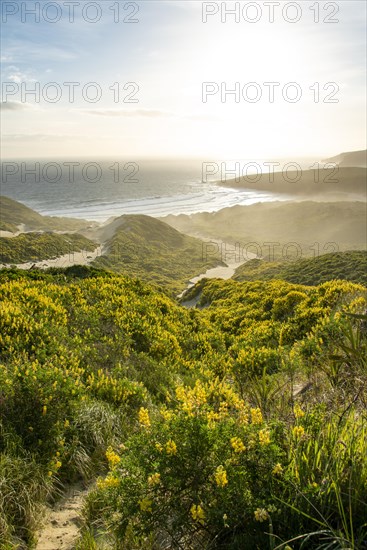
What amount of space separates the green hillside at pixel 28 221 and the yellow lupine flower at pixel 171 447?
94375mm

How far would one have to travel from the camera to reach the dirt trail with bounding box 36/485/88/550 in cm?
328

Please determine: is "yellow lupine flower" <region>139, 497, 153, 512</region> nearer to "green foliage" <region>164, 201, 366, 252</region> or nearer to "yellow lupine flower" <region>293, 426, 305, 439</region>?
"yellow lupine flower" <region>293, 426, 305, 439</region>

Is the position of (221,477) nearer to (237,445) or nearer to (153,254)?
(237,445)

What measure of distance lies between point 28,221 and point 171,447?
10877 centimetres

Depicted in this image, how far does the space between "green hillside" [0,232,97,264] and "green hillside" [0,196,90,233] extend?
73.8 feet

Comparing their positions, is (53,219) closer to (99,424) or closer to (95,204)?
(95,204)

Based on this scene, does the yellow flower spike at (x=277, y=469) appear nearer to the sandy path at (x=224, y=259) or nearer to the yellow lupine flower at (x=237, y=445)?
the yellow lupine flower at (x=237, y=445)

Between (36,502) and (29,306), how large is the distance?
20.6 feet

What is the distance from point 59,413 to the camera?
4562mm

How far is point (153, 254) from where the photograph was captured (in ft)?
252

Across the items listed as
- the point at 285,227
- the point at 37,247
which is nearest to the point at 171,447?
the point at 37,247

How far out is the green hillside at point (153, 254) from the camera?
203 feet

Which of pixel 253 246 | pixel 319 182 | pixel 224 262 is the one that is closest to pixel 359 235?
pixel 253 246

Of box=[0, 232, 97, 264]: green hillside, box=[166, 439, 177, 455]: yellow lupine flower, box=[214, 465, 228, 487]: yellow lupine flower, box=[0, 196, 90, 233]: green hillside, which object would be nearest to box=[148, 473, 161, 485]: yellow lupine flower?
box=[166, 439, 177, 455]: yellow lupine flower
